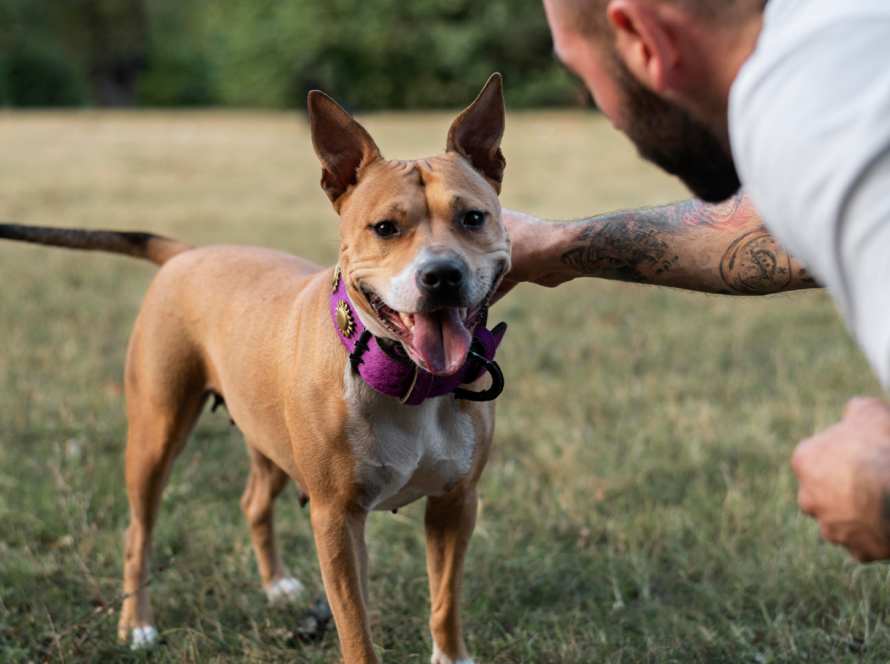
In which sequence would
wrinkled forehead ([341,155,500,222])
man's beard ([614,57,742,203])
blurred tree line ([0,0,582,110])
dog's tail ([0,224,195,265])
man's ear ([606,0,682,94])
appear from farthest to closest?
1. blurred tree line ([0,0,582,110])
2. dog's tail ([0,224,195,265])
3. wrinkled forehead ([341,155,500,222])
4. man's beard ([614,57,742,203])
5. man's ear ([606,0,682,94])

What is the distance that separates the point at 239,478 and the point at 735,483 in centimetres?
235

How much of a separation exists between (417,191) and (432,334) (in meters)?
0.45

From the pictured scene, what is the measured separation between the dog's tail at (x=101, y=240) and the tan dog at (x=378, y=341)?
0.04 metres

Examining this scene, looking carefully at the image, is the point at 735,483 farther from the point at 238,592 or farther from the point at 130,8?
the point at 130,8

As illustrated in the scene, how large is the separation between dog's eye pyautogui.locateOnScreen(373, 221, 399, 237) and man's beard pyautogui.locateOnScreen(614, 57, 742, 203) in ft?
2.60

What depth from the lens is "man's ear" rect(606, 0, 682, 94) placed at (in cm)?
146

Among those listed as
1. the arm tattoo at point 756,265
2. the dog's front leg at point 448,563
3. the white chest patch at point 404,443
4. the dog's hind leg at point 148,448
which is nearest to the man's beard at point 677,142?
the arm tattoo at point 756,265

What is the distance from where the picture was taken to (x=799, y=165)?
3.97 ft

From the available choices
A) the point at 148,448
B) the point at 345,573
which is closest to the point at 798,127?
the point at 345,573

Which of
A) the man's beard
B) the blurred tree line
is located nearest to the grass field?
the man's beard

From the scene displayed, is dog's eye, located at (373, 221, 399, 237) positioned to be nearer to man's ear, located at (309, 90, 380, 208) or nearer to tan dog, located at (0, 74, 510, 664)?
tan dog, located at (0, 74, 510, 664)

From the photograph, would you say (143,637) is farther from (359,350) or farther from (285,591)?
(359,350)

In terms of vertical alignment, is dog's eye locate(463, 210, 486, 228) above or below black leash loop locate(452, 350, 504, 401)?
above

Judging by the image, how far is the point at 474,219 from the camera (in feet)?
8.04
